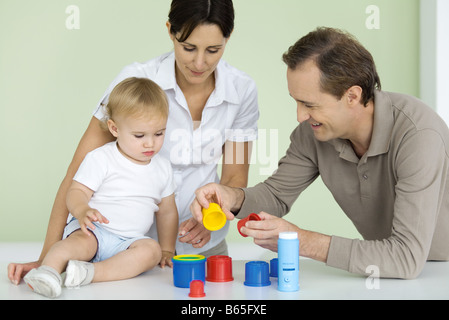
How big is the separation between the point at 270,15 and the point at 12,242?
7.61ft

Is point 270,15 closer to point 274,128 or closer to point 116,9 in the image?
point 274,128

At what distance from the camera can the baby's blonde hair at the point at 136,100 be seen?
73.2 inches

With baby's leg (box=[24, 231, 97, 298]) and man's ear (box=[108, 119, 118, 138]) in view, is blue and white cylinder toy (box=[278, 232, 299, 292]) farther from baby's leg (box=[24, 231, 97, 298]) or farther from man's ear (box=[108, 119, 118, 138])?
man's ear (box=[108, 119, 118, 138])

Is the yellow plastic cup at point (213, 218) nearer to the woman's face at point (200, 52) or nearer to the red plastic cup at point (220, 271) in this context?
the red plastic cup at point (220, 271)

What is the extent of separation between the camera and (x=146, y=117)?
1.86 meters

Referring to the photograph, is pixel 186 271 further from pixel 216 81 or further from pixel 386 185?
pixel 216 81

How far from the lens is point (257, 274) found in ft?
4.81

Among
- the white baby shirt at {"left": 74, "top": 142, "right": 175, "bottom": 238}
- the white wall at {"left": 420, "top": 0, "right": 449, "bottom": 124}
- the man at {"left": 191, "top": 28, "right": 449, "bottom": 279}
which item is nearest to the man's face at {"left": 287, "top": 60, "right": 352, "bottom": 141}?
the man at {"left": 191, "top": 28, "right": 449, "bottom": 279}

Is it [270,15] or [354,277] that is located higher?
[270,15]

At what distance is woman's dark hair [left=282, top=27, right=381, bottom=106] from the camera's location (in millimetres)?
1711

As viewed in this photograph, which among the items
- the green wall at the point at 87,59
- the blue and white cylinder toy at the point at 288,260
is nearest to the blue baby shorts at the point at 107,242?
the blue and white cylinder toy at the point at 288,260

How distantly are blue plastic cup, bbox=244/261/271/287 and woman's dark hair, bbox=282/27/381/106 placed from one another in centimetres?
57

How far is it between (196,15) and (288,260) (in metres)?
0.83
